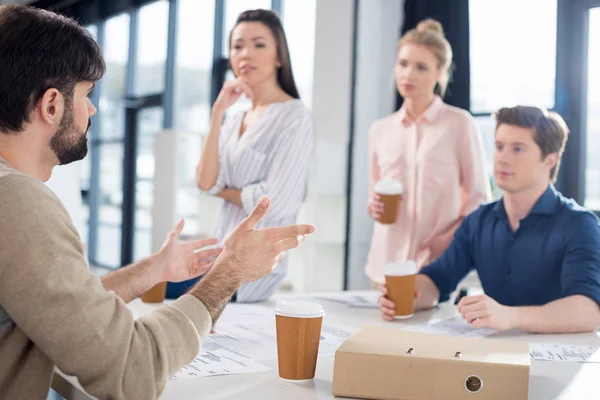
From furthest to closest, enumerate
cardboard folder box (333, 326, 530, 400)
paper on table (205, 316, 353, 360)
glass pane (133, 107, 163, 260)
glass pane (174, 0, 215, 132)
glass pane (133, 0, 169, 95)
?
glass pane (133, 107, 163, 260)
glass pane (133, 0, 169, 95)
glass pane (174, 0, 215, 132)
paper on table (205, 316, 353, 360)
cardboard folder box (333, 326, 530, 400)

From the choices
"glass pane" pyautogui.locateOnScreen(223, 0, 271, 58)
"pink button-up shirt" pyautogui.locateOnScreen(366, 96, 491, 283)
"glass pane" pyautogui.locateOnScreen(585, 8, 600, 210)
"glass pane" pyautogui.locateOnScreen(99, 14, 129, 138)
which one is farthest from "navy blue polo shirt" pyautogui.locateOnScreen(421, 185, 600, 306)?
"glass pane" pyautogui.locateOnScreen(99, 14, 129, 138)

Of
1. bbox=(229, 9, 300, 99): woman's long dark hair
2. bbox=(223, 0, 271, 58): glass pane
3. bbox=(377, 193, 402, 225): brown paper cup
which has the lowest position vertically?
bbox=(377, 193, 402, 225): brown paper cup

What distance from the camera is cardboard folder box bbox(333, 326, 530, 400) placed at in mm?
984

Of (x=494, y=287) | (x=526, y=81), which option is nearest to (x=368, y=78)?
(x=526, y=81)

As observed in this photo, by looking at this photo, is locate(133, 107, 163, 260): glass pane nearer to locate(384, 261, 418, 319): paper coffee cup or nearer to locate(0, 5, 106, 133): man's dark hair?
locate(384, 261, 418, 319): paper coffee cup

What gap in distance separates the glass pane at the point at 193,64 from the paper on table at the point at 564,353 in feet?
17.1

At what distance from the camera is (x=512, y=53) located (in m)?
3.92

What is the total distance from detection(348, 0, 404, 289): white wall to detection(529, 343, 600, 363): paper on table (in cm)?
295

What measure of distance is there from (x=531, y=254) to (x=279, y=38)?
1167 millimetres

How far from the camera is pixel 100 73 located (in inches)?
43.9

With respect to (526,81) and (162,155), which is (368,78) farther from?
(162,155)

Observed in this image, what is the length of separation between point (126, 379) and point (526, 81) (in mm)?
3450

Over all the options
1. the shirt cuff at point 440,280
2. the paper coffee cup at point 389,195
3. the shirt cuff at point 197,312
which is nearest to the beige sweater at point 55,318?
the shirt cuff at point 197,312

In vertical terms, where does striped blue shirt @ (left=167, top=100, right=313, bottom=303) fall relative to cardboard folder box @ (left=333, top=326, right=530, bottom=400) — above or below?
above
